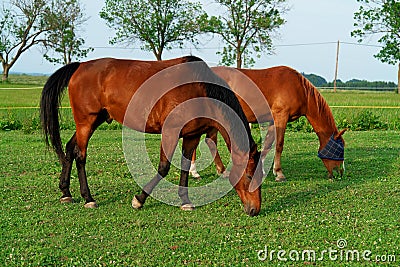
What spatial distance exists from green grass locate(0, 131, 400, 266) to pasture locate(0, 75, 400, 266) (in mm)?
11

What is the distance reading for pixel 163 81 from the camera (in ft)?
20.0

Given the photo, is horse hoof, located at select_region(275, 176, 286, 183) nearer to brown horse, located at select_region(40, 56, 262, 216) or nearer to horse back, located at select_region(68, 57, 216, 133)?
brown horse, located at select_region(40, 56, 262, 216)

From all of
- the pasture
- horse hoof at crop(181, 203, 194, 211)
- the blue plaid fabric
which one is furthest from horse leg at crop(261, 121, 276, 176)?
horse hoof at crop(181, 203, 194, 211)

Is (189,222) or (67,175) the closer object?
(189,222)

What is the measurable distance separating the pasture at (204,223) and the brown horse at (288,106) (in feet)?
1.34

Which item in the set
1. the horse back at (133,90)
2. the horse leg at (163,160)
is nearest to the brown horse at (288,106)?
the horse leg at (163,160)

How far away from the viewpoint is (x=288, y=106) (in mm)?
8211

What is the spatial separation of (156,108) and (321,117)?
329 cm

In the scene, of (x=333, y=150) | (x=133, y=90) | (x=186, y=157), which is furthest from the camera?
(x=333, y=150)

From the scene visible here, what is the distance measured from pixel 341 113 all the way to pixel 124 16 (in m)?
33.5

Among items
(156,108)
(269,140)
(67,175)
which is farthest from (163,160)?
(269,140)

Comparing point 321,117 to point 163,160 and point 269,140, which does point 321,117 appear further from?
point 163,160

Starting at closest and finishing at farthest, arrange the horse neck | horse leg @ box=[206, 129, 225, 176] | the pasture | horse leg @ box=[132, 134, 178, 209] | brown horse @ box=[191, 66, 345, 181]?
the pasture < horse leg @ box=[132, 134, 178, 209] < brown horse @ box=[191, 66, 345, 181] < the horse neck < horse leg @ box=[206, 129, 225, 176]

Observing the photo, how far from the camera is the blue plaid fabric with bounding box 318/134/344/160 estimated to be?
7.84 m
